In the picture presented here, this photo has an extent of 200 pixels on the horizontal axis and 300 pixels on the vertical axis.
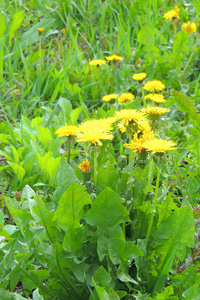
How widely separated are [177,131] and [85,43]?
1892 mm

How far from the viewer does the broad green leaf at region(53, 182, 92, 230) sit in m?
1.31

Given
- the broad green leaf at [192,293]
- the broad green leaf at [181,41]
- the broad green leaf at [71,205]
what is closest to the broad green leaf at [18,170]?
the broad green leaf at [71,205]

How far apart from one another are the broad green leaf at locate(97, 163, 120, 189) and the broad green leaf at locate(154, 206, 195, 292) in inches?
10.3

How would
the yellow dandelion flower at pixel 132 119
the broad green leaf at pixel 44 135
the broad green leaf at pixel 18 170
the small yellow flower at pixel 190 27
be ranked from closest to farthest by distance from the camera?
the yellow dandelion flower at pixel 132 119 < the broad green leaf at pixel 18 170 < the broad green leaf at pixel 44 135 < the small yellow flower at pixel 190 27

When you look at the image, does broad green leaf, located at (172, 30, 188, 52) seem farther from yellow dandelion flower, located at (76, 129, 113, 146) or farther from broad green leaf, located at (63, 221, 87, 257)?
broad green leaf, located at (63, 221, 87, 257)

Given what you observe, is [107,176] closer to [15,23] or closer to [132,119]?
[132,119]

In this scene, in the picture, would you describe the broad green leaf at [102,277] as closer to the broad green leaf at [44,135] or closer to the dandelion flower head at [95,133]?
the dandelion flower head at [95,133]

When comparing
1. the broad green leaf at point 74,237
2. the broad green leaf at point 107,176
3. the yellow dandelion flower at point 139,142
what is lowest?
the broad green leaf at point 74,237

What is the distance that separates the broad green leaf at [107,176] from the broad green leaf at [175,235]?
10.3 inches

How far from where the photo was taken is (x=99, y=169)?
149 cm

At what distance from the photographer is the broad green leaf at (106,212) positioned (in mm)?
1322

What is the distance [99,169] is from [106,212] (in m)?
0.21

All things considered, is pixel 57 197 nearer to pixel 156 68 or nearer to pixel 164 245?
pixel 164 245

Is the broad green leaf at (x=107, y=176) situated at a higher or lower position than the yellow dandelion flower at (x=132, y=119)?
lower
